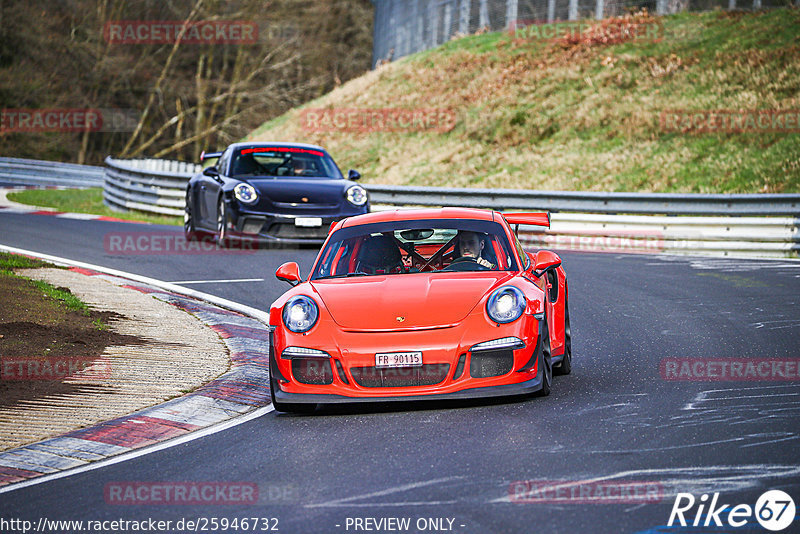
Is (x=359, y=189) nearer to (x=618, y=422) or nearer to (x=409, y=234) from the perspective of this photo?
(x=409, y=234)

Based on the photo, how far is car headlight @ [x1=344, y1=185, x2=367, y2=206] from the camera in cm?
1722

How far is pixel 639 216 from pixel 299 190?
6104 mm

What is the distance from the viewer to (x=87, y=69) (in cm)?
5272

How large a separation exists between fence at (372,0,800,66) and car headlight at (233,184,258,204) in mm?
21532

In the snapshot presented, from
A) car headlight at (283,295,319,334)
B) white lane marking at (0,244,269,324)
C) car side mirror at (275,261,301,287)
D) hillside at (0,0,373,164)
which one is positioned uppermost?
hillside at (0,0,373,164)

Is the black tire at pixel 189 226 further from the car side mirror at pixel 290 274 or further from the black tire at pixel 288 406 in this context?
the black tire at pixel 288 406

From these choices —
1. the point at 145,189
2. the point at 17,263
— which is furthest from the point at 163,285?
the point at 145,189

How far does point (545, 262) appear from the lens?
26.6 ft

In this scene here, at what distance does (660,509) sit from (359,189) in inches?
503
